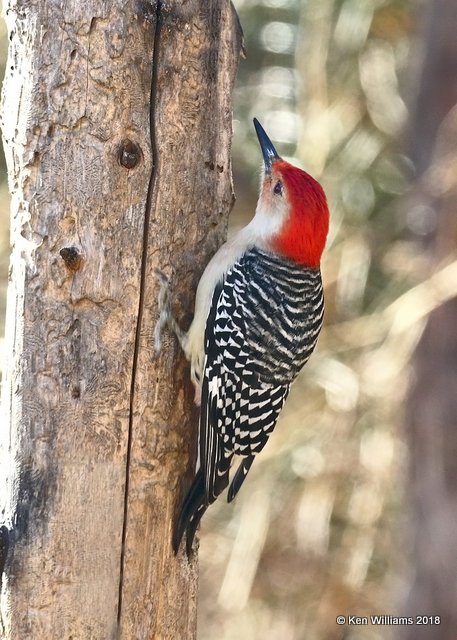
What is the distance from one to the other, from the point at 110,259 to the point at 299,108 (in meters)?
3.75

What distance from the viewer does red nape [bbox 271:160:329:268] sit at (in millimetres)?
3814

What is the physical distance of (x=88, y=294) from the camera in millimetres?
3250

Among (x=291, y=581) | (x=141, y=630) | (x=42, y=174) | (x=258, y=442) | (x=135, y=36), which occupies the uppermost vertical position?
(x=135, y=36)

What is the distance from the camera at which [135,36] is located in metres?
3.22

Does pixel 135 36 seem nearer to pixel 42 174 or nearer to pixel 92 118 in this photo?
pixel 92 118

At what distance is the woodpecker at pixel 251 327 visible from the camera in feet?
11.4

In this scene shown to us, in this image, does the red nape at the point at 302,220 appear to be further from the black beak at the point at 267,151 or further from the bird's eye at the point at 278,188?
A: the black beak at the point at 267,151

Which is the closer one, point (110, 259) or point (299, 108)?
point (110, 259)

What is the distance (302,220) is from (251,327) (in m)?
0.49

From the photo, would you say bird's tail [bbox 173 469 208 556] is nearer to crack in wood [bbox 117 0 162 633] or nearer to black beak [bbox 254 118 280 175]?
crack in wood [bbox 117 0 162 633]

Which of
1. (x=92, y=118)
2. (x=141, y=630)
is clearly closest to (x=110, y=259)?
(x=92, y=118)

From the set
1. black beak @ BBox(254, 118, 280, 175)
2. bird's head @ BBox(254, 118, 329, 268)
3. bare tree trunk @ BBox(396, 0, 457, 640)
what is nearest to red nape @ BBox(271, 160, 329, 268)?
bird's head @ BBox(254, 118, 329, 268)

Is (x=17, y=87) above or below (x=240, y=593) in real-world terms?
above

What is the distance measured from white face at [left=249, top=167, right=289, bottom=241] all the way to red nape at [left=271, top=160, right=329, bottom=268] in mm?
30
